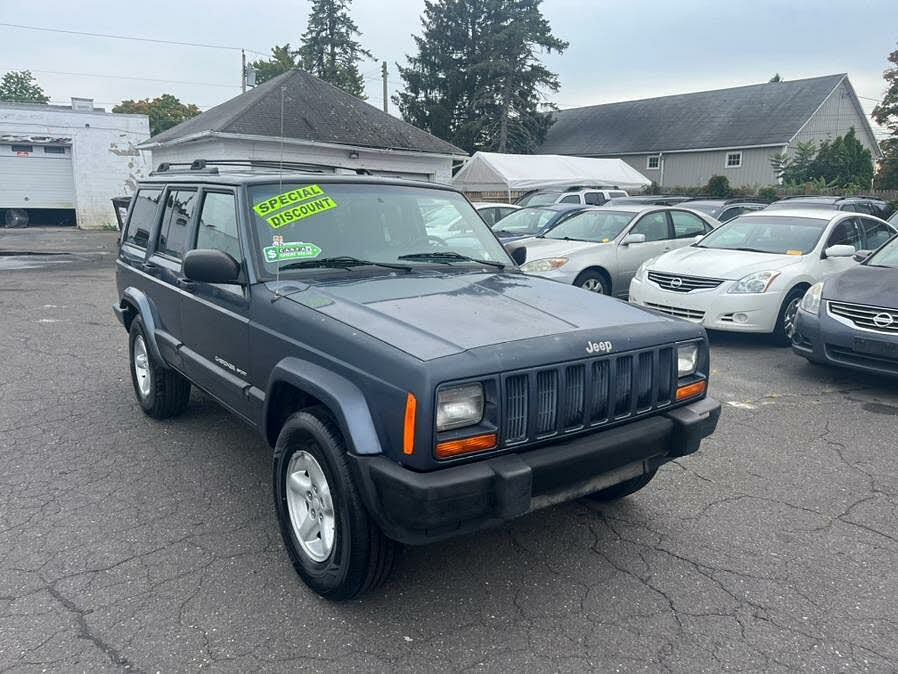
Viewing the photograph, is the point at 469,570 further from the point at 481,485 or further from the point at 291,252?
the point at 291,252

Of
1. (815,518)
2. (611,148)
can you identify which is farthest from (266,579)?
(611,148)

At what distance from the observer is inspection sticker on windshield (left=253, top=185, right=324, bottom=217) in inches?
151

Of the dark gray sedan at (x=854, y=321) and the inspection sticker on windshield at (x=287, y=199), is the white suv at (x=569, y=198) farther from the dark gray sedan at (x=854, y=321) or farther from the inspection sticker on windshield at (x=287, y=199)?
the inspection sticker on windshield at (x=287, y=199)

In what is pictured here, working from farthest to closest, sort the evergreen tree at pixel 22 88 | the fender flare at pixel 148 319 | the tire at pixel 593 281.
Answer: the evergreen tree at pixel 22 88, the tire at pixel 593 281, the fender flare at pixel 148 319

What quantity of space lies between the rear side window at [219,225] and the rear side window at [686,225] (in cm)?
824

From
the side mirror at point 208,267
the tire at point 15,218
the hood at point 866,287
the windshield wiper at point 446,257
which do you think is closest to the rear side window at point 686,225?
the hood at point 866,287

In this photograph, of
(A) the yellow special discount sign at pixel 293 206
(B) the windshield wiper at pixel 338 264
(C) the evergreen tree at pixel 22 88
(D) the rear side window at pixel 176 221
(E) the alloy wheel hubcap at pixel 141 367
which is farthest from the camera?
(C) the evergreen tree at pixel 22 88

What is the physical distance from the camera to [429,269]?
13.1ft

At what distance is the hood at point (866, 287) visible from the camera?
20.0 feet

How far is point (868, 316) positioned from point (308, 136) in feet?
53.5

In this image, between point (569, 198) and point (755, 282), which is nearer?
point (755, 282)

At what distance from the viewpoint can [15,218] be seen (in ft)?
93.2

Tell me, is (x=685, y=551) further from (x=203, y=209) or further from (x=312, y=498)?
(x=203, y=209)

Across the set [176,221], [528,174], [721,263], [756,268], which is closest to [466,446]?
[176,221]
